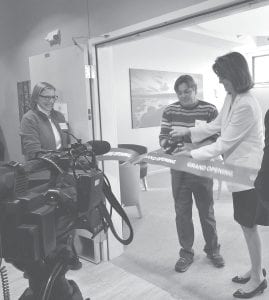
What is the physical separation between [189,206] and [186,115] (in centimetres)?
71

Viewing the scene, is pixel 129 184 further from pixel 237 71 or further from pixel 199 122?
pixel 237 71

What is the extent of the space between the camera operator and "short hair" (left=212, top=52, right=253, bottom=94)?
1.35 metres

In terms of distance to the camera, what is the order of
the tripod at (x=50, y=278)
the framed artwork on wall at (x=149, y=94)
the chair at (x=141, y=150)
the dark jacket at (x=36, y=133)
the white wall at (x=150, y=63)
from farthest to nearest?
1. the framed artwork on wall at (x=149, y=94)
2. the white wall at (x=150, y=63)
3. the chair at (x=141, y=150)
4. the dark jacket at (x=36, y=133)
5. the tripod at (x=50, y=278)

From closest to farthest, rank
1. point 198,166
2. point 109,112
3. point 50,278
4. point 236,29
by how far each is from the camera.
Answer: point 50,278 < point 198,166 < point 109,112 < point 236,29

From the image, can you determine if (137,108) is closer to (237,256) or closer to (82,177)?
(237,256)

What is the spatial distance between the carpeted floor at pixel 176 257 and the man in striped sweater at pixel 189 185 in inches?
4.7

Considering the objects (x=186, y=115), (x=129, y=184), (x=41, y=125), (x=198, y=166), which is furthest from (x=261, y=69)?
(x=41, y=125)

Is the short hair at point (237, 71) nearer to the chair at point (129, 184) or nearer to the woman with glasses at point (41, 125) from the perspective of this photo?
the woman with glasses at point (41, 125)

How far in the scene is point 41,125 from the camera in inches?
105

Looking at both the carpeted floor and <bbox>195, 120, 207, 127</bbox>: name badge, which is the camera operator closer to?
the carpeted floor

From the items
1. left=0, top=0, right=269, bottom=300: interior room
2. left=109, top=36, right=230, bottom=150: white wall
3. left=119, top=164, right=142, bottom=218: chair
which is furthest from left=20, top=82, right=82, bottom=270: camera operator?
left=109, top=36, right=230, bottom=150: white wall

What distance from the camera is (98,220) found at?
1024 millimetres

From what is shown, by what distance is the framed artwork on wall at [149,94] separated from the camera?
5.98 meters

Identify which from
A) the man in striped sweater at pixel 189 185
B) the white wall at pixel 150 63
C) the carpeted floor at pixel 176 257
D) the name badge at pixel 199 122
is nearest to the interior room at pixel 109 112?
the carpeted floor at pixel 176 257
